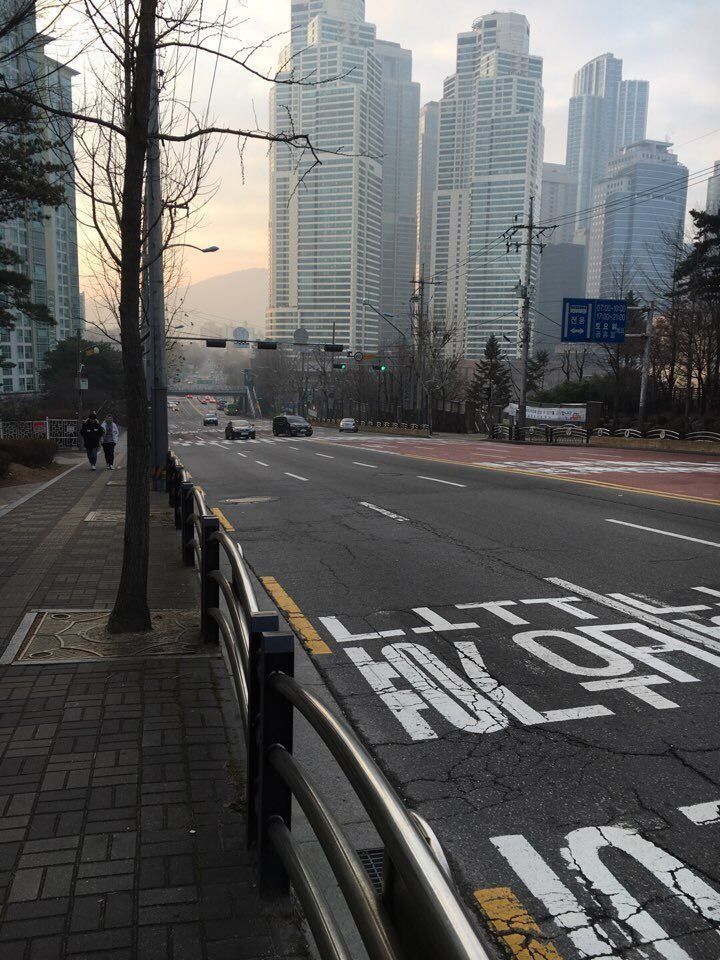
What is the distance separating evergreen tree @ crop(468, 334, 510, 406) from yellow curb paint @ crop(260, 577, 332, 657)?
9228cm

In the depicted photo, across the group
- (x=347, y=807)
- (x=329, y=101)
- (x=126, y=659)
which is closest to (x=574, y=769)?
(x=347, y=807)

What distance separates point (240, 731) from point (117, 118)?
668 centimetres

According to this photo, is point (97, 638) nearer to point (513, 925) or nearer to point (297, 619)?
point (297, 619)

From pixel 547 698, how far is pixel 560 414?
5276cm

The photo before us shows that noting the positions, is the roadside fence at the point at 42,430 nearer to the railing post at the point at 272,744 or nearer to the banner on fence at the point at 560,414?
the banner on fence at the point at 560,414

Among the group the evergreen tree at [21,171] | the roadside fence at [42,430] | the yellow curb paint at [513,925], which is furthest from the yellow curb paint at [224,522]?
the roadside fence at [42,430]

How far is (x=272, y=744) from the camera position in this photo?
2957mm

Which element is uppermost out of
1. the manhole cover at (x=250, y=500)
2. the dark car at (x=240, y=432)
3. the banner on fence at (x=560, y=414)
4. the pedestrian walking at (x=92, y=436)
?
the banner on fence at (x=560, y=414)

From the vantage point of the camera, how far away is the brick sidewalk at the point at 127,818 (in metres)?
2.74

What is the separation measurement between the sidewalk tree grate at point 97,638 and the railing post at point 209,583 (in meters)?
0.13

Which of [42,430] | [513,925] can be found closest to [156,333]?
[513,925]

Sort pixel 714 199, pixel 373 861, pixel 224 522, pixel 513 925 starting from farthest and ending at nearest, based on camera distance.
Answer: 1. pixel 714 199
2. pixel 224 522
3. pixel 373 861
4. pixel 513 925

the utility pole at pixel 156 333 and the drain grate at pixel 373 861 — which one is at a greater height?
the utility pole at pixel 156 333

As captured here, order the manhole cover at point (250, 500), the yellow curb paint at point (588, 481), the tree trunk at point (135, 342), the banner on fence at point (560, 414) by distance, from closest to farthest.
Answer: the tree trunk at point (135, 342), the yellow curb paint at point (588, 481), the manhole cover at point (250, 500), the banner on fence at point (560, 414)
